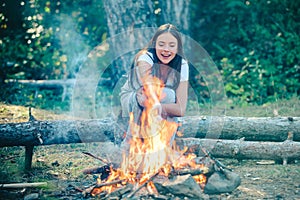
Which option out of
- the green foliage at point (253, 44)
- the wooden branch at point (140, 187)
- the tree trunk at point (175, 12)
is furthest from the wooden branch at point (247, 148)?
the tree trunk at point (175, 12)

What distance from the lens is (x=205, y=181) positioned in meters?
4.31

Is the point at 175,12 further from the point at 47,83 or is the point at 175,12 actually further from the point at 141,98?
the point at 141,98

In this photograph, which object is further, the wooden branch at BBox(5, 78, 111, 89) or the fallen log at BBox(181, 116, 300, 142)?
the wooden branch at BBox(5, 78, 111, 89)

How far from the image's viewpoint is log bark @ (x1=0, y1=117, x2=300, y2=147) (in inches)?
202

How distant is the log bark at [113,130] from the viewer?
16.8 ft

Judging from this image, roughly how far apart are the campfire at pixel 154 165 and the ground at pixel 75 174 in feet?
0.95

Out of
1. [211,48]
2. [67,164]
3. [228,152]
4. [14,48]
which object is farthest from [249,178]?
[14,48]

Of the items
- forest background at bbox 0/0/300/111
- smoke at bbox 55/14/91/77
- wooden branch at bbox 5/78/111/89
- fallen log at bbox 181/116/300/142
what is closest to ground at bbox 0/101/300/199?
fallen log at bbox 181/116/300/142

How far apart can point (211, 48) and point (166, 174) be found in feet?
25.2

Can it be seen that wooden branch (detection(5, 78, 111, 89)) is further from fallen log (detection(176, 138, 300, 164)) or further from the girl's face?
the girl's face

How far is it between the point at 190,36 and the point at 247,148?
557 cm

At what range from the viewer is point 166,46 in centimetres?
474

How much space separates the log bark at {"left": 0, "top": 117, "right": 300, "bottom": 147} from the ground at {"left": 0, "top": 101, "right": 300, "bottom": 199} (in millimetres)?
340

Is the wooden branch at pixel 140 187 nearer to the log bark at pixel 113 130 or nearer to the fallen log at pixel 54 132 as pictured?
the log bark at pixel 113 130
